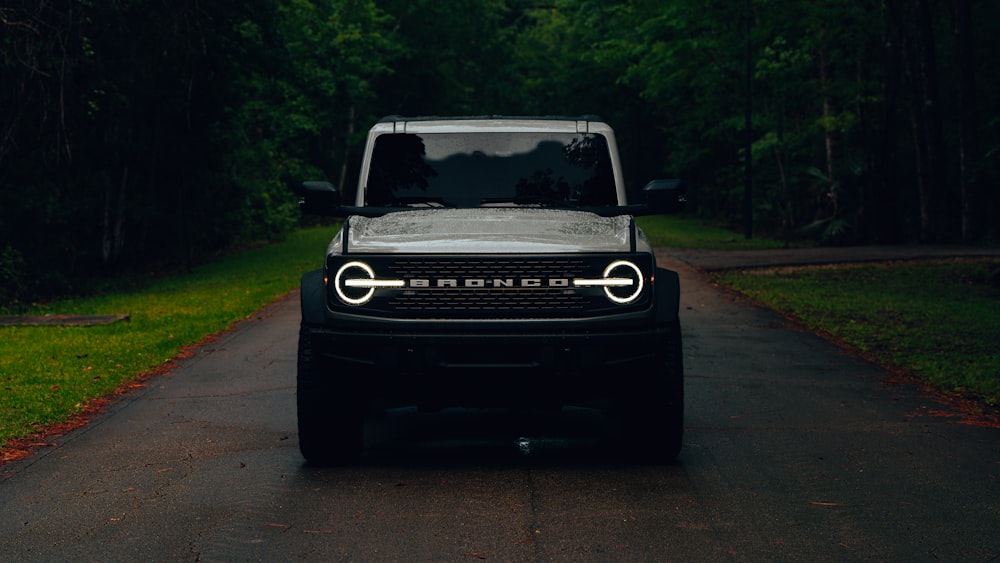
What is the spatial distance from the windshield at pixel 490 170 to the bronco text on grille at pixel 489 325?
1.86ft

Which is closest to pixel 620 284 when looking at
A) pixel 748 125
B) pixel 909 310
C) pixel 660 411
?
pixel 660 411

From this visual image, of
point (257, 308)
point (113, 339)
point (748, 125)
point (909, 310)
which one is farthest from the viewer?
point (748, 125)

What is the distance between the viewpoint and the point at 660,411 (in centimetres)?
772

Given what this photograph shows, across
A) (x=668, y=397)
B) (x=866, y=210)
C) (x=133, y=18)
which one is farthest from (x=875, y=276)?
(x=668, y=397)

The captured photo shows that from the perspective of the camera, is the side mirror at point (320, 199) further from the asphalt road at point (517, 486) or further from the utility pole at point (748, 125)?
the utility pole at point (748, 125)

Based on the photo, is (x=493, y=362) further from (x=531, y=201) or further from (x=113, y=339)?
(x=113, y=339)

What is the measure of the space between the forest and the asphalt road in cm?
1150

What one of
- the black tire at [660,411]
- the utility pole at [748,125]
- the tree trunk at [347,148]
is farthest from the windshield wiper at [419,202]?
the tree trunk at [347,148]

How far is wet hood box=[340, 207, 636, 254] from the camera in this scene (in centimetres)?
743

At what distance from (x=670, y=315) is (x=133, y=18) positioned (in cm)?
1863

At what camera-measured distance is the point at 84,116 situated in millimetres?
22078

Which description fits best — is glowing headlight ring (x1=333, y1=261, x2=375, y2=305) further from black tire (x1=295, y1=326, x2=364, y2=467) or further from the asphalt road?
the asphalt road

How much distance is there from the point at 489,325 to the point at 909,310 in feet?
40.6

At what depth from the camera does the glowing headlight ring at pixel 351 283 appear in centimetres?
745
